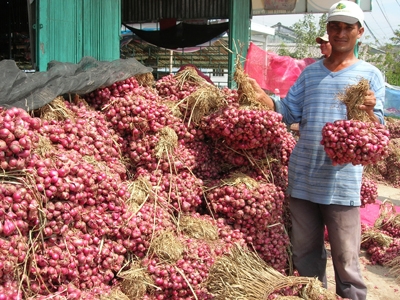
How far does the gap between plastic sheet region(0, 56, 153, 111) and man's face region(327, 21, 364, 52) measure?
1.30 meters

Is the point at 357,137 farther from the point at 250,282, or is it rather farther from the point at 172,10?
the point at 172,10

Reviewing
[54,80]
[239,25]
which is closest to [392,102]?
[239,25]

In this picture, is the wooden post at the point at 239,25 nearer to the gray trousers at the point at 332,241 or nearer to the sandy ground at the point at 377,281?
the sandy ground at the point at 377,281

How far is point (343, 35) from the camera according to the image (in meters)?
2.48

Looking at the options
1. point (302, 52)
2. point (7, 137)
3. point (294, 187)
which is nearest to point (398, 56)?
point (302, 52)

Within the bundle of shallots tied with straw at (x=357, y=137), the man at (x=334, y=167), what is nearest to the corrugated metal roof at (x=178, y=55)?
the man at (x=334, y=167)

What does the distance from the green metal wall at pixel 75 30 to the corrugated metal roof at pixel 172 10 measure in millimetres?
3606

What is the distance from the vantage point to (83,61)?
110 inches

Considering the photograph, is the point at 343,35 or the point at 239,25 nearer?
the point at 343,35

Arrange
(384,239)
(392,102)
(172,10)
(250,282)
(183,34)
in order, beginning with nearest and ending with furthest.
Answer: (250,282) → (384,239) → (172,10) → (183,34) → (392,102)

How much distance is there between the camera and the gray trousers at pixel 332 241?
253 cm

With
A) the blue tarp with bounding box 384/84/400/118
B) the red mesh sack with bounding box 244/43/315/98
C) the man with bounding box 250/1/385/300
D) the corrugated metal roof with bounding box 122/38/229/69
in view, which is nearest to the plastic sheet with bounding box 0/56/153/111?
the man with bounding box 250/1/385/300

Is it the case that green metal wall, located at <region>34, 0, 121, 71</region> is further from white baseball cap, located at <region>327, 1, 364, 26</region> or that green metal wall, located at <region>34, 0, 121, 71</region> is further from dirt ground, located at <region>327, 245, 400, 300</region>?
dirt ground, located at <region>327, 245, 400, 300</region>

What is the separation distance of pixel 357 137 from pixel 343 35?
2.29 ft
